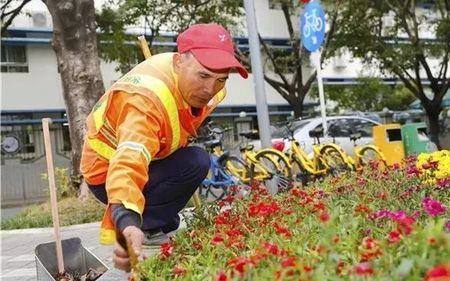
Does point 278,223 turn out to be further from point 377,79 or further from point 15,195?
point 377,79

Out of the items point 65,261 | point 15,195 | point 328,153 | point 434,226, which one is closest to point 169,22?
point 15,195

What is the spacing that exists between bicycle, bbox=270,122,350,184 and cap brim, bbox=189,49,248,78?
6.68 meters

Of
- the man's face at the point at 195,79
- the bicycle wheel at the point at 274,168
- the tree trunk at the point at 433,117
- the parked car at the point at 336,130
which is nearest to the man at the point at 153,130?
the man's face at the point at 195,79

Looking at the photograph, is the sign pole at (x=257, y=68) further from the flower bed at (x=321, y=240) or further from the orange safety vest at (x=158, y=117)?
the orange safety vest at (x=158, y=117)

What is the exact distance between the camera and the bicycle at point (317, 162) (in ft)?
29.9

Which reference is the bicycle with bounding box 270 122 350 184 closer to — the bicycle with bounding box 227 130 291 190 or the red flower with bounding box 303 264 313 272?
the bicycle with bounding box 227 130 291 190

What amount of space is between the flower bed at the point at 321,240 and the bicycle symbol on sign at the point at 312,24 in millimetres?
6327

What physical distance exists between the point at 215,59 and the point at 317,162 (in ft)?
23.4

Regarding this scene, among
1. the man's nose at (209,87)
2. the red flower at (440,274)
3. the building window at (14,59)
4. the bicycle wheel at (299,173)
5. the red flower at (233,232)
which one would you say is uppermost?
the building window at (14,59)

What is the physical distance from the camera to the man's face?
2.49 m

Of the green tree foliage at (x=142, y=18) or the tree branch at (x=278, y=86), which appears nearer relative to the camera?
the green tree foliage at (x=142, y=18)

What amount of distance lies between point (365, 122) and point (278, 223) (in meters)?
11.7

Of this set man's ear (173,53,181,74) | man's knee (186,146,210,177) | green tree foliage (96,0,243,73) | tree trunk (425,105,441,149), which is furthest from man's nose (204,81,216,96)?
tree trunk (425,105,441,149)

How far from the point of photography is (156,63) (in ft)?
9.48
